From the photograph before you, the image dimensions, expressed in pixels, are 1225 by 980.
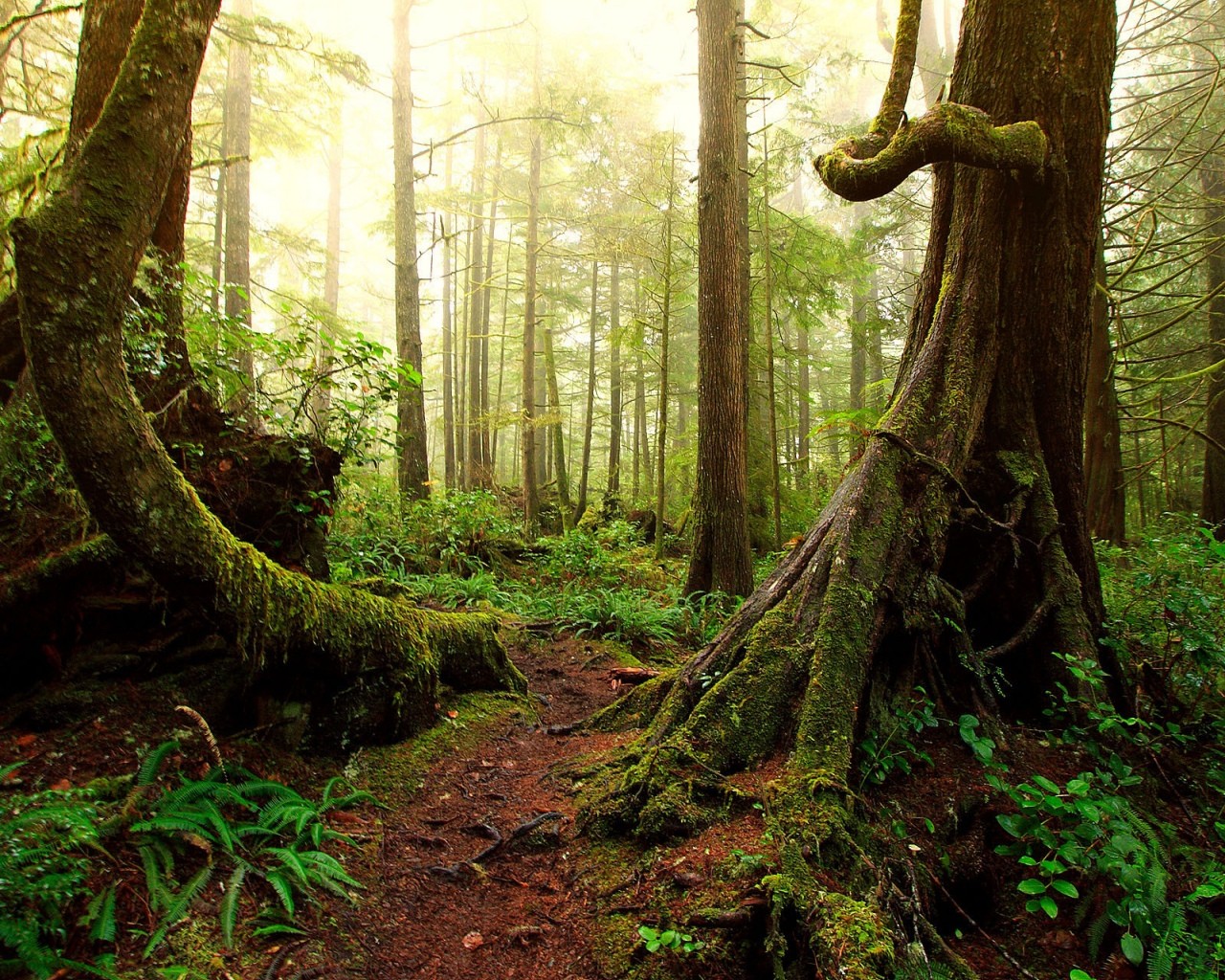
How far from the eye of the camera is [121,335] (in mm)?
2389

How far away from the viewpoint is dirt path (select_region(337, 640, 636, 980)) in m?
2.38

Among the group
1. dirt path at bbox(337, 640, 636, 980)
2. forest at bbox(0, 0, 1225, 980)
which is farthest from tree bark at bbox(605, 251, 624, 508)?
dirt path at bbox(337, 640, 636, 980)

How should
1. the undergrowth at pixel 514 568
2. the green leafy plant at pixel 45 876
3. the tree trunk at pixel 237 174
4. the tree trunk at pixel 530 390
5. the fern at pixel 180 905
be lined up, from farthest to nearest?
1. the tree trunk at pixel 530 390
2. the tree trunk at pixel 237 174
3. the undergrowth at pixel 514 568
4. the fern at pixel 180 905
5. the green leafy plant at pixel 45 876

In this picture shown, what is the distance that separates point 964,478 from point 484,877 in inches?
141

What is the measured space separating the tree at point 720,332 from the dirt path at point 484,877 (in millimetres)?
3830

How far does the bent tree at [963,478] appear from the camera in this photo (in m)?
3.05

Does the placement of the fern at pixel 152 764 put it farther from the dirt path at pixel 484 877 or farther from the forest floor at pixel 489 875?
the dirt path at pixel 484 877

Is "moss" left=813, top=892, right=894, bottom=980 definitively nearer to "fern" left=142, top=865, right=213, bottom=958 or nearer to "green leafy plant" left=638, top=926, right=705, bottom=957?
"green leafy plant" left=638, top=926, right=705, bottom=957

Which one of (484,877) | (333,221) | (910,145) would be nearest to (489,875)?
(484,877)

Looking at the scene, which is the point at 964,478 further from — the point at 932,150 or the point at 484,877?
the point at 484,877

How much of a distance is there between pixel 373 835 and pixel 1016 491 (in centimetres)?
424

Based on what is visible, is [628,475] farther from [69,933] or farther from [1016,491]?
[69,933]

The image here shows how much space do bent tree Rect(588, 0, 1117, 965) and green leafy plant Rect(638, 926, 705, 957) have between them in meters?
0.61

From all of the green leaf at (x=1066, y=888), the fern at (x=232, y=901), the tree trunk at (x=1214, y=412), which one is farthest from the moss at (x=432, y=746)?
the tree trunk at (x=1214, y=412)
